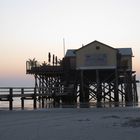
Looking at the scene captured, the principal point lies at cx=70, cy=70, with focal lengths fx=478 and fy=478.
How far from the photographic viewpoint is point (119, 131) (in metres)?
17.9

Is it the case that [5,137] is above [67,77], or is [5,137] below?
below

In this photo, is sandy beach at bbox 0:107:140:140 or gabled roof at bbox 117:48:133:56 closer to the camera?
sandy beach at bbox 0:107:140:140

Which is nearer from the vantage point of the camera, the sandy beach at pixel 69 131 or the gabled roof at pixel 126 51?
the sandy beach at pixel 69 131

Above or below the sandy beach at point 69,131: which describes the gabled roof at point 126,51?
above

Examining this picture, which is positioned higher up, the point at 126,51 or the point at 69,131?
the point at 126,51

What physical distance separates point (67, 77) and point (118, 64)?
631 centimetres

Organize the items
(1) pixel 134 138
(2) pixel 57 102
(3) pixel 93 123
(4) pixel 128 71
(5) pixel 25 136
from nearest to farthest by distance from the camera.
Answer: (1) pixel 134 138, (5) pixel 25 136, (3) pixel 93 123, (2) pixel 57 102, (4) pixel 128 71

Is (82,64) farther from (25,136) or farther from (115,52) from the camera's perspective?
(25,136)

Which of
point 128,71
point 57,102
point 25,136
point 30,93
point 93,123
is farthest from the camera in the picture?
point 128,71

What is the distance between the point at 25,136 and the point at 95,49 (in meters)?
32.2

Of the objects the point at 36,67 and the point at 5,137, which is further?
the point at 36,67

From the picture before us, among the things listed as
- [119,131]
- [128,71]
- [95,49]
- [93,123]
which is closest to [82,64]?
[95,49]

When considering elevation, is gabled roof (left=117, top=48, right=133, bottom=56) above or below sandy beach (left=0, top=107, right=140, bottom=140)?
above

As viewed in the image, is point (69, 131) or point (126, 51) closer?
point (69, 131)
